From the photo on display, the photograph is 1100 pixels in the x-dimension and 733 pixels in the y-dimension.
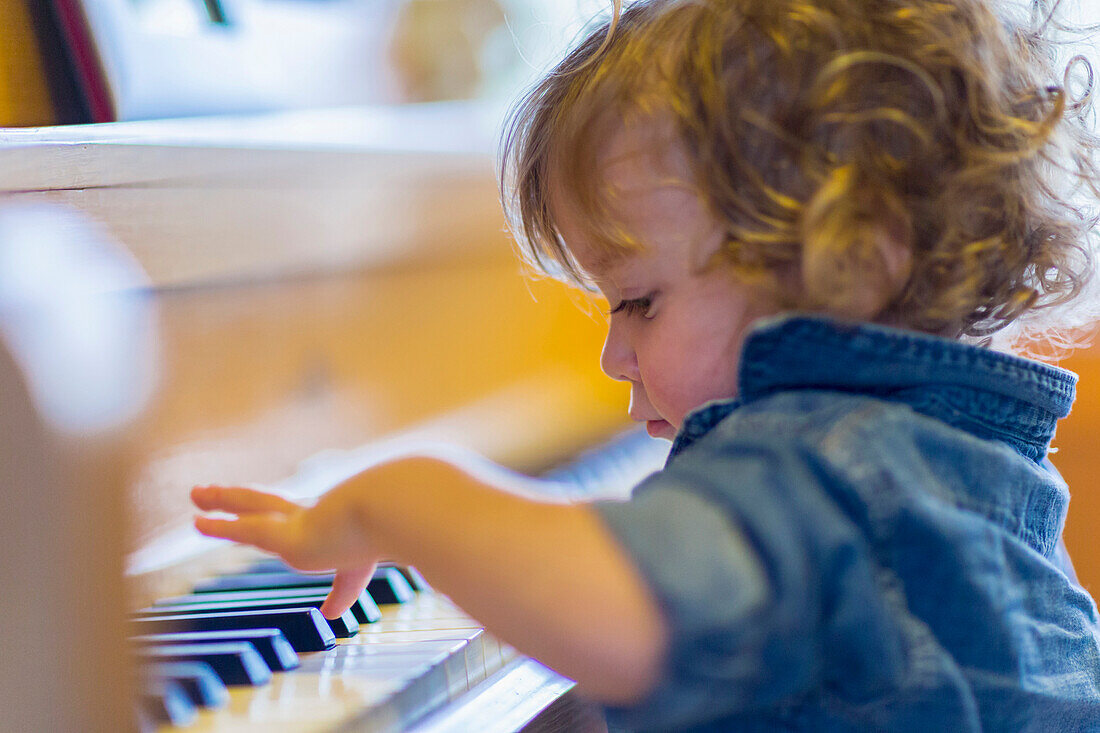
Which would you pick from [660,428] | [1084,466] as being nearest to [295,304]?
[660,428]

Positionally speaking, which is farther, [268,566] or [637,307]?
[268,566]

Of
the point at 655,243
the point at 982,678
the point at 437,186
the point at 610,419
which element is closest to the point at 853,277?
the point at 655,243

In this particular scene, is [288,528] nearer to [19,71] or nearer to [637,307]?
[637,307]

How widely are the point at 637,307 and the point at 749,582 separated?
26cm

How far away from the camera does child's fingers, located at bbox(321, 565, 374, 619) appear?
2.09 ft

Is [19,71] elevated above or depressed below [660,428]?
above

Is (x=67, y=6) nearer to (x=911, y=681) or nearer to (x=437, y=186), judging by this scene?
(x=437, y=186)

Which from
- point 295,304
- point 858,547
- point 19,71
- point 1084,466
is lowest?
point 1084,466

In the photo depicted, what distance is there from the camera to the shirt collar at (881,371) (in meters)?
0.55

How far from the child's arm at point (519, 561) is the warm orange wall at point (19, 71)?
446mm

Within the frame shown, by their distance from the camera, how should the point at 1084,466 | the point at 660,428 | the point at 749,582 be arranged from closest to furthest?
1. the point at 749,582
2. the point at 660,428
3. the point at 1084,466

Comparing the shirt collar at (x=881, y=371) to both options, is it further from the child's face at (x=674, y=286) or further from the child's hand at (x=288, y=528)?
the child's hand at (x=288, y=528)

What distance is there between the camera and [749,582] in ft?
1.48

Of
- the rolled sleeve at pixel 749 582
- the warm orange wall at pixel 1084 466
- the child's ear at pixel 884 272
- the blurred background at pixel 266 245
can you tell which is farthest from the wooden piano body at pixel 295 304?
the warm orange wall at pixel 1084 466
